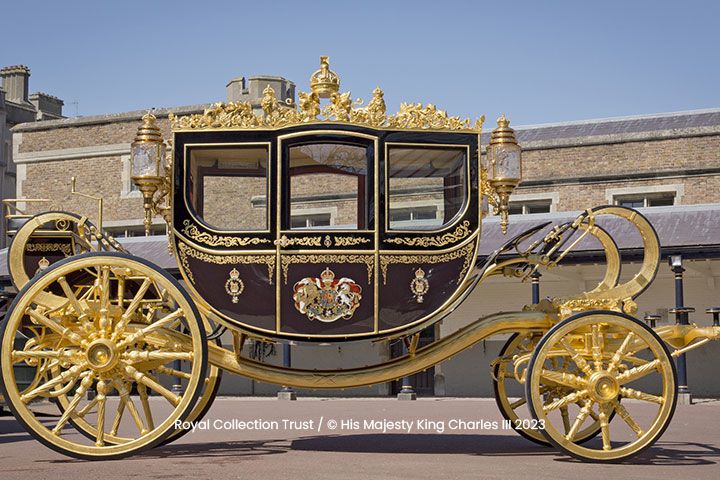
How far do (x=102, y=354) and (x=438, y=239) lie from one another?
269 centimetres

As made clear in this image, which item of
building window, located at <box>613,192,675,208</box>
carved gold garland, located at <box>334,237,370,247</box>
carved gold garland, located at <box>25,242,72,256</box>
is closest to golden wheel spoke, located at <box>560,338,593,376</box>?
carved gold garland, located at <box>334,237,370,247</box>

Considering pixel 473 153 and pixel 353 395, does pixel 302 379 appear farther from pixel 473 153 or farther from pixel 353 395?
pixel 353 395

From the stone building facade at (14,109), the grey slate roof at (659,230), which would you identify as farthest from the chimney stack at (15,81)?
the grey slate roof at (659,230)

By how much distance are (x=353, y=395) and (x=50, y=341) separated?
601 inches

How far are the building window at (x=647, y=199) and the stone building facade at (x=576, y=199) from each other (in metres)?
0.02

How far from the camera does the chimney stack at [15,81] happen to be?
39969 millimetres

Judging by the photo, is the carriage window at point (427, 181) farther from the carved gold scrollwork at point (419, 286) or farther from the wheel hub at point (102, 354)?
the wheel hub at point (102, 354)

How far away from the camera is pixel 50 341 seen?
27.5ft

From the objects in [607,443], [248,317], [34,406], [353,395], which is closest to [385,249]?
[248,317]

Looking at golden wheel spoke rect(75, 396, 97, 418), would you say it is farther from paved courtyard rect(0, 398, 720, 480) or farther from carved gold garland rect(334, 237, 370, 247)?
carved gold garland rect(334, 237, 370, 247)

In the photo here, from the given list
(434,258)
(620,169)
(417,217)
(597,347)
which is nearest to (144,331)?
(434,258)

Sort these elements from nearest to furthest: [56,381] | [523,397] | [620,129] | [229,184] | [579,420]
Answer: [56,381] < [579,420] < [229,184] < [523,397] < [620,129]

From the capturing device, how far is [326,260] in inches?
329

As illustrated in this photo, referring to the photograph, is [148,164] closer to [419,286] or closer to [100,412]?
[100,412]
